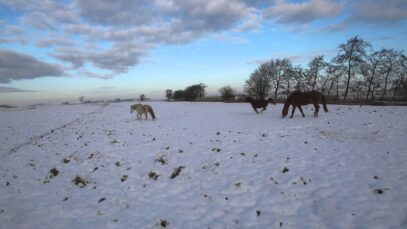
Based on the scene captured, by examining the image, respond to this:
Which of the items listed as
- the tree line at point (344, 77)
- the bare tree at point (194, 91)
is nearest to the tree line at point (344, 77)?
the tree line at point (344, 77)

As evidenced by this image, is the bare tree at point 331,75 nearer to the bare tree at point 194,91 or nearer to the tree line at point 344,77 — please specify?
the tree line at point 344,77

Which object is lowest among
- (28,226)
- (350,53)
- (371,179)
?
(28,226)

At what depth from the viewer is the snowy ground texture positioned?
5.39 meters

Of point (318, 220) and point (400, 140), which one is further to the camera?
point (400, 140)

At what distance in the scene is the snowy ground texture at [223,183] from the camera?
5391 mm

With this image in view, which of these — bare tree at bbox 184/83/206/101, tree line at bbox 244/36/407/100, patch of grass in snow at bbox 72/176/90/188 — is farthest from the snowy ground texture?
bare tree at bbox 184/83/206/101

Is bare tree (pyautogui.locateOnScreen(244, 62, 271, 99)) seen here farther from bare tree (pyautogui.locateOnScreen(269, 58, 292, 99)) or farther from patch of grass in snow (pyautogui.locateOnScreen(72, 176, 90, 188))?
patch of grass in snow (pyautogui.locateOnScreen(72, 176, 90, 188))

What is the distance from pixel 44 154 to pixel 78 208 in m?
7.35

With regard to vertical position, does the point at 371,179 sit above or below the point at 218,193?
above

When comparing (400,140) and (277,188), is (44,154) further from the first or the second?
(400,140)

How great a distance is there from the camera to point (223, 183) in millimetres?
7082

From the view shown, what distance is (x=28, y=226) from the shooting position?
19.8ft

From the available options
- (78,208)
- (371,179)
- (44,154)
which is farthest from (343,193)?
(44,154)

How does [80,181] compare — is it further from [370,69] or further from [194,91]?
[194,91]
